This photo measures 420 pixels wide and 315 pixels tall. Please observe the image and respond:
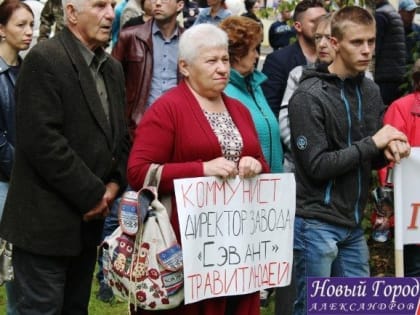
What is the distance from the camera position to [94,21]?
4949 millimetres

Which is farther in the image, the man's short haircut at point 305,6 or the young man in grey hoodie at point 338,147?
the man's short haircut at point 305,6

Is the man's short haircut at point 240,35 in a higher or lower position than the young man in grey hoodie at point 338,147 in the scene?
higher

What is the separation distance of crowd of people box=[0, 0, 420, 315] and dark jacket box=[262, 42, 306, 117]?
0.63 meters

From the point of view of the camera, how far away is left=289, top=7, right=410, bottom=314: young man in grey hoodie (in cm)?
522

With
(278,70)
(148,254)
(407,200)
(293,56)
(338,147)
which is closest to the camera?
(148,254)

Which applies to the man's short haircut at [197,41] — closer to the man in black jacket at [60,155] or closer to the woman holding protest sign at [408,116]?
the man in black jacket at [60,155]

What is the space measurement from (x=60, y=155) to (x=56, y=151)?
27mm

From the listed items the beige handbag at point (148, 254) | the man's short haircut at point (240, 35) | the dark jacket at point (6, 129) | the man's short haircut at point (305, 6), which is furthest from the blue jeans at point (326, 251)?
the man's short haircut at point (305, 6)

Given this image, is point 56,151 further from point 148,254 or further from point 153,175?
point 148,254

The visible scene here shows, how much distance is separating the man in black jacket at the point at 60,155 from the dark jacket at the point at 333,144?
971mm

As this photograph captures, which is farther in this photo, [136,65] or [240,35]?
[136,65]

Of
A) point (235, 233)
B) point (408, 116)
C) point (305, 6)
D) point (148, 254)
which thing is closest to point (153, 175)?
point (148, 254)

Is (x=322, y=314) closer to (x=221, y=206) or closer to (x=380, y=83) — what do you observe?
(x=221, y=206)

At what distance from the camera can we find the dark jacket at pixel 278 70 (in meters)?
6.81
